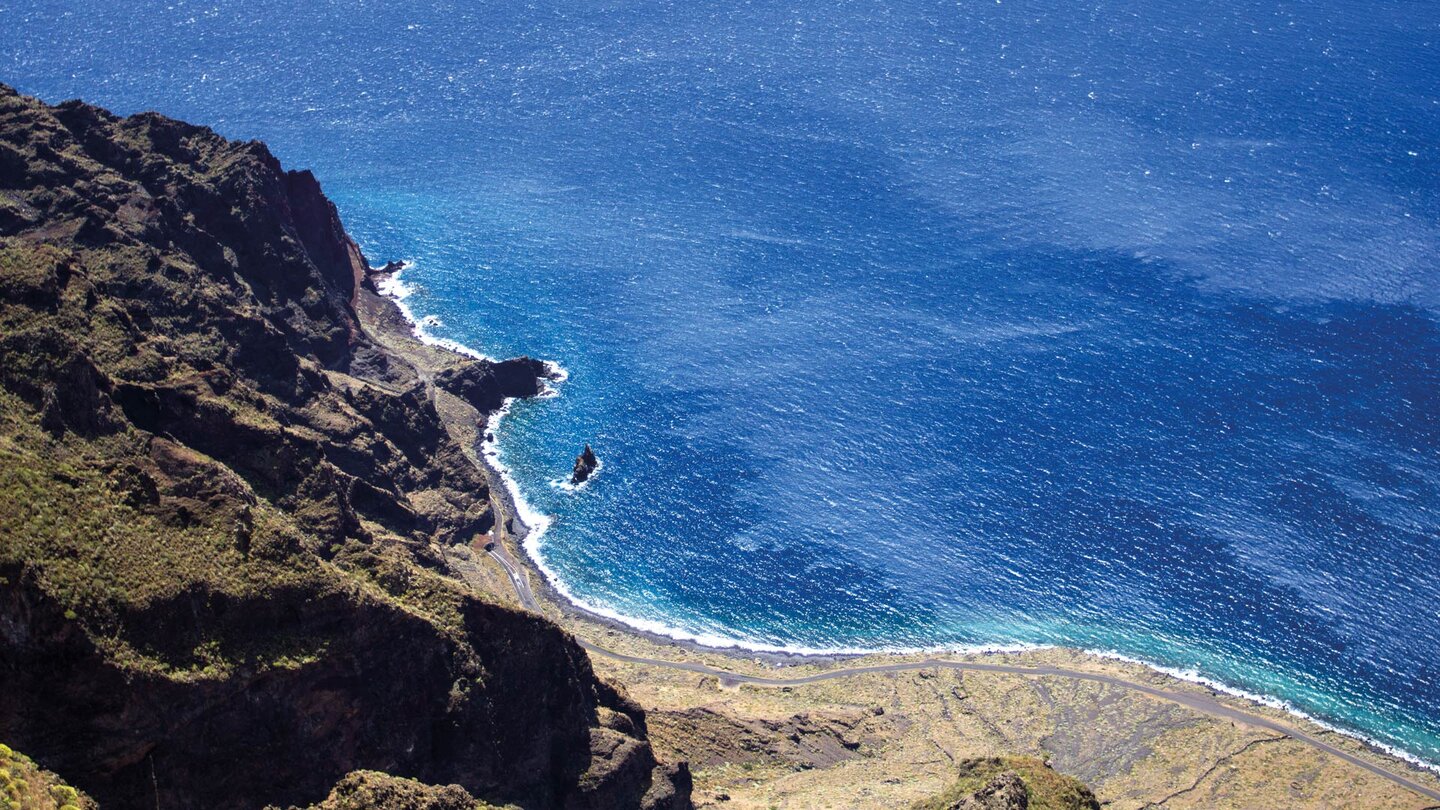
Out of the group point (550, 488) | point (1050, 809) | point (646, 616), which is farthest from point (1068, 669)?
point (550, 488)

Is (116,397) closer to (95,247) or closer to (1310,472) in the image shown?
(95,247)

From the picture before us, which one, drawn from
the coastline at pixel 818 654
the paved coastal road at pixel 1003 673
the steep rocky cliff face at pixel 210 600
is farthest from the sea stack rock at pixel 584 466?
the steep rocky cliff face at pixel 210 600

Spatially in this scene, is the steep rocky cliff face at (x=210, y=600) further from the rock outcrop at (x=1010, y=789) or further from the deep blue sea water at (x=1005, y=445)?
the deep blue sea water at (x=1005, y=445)

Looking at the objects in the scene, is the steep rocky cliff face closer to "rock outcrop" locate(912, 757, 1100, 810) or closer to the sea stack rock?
"rock outcrop" locate(912, 757, 1100, 810)

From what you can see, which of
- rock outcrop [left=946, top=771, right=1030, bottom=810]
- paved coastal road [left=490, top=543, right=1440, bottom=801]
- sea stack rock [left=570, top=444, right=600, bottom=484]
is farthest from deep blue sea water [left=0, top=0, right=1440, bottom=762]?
rock outcrop [left=946, top=771, right=1030, bottom=810]

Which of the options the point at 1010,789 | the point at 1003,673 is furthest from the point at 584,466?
the point at 1010,789
